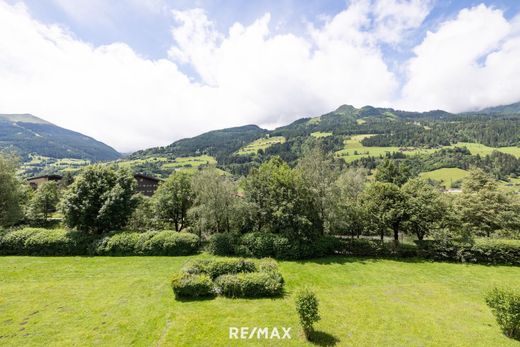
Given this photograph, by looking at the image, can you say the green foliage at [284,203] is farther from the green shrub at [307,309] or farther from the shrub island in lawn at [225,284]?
the green shrub at [307,309]

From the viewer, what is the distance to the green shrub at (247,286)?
15766 mm

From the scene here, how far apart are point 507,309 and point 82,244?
32370 mm

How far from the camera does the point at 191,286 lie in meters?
15.3

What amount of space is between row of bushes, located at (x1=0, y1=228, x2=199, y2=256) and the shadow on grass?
1639 cm

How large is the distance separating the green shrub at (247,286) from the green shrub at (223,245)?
816cm

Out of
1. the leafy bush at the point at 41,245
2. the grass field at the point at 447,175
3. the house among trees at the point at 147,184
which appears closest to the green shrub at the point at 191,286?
the leafy bush at the point at 41,245

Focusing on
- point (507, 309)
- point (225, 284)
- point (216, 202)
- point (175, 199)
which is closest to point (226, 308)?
point (225, 284)

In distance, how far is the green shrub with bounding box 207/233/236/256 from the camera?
2428 cm

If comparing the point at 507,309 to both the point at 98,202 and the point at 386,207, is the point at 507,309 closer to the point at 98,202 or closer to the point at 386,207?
the point at 386,207

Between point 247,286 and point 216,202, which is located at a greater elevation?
point 216,202

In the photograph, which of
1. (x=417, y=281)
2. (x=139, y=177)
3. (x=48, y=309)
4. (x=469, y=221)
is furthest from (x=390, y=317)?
(x=139, y=177)

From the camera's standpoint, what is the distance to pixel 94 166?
90.7 ft

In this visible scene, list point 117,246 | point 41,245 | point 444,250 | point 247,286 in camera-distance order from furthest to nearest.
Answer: point 444,250
point 117,246
point 41,245
point 247,286

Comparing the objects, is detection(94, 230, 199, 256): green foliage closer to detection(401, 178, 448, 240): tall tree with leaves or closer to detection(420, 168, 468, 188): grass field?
detection(401, 178, 448, 240): tall tree with leaves
